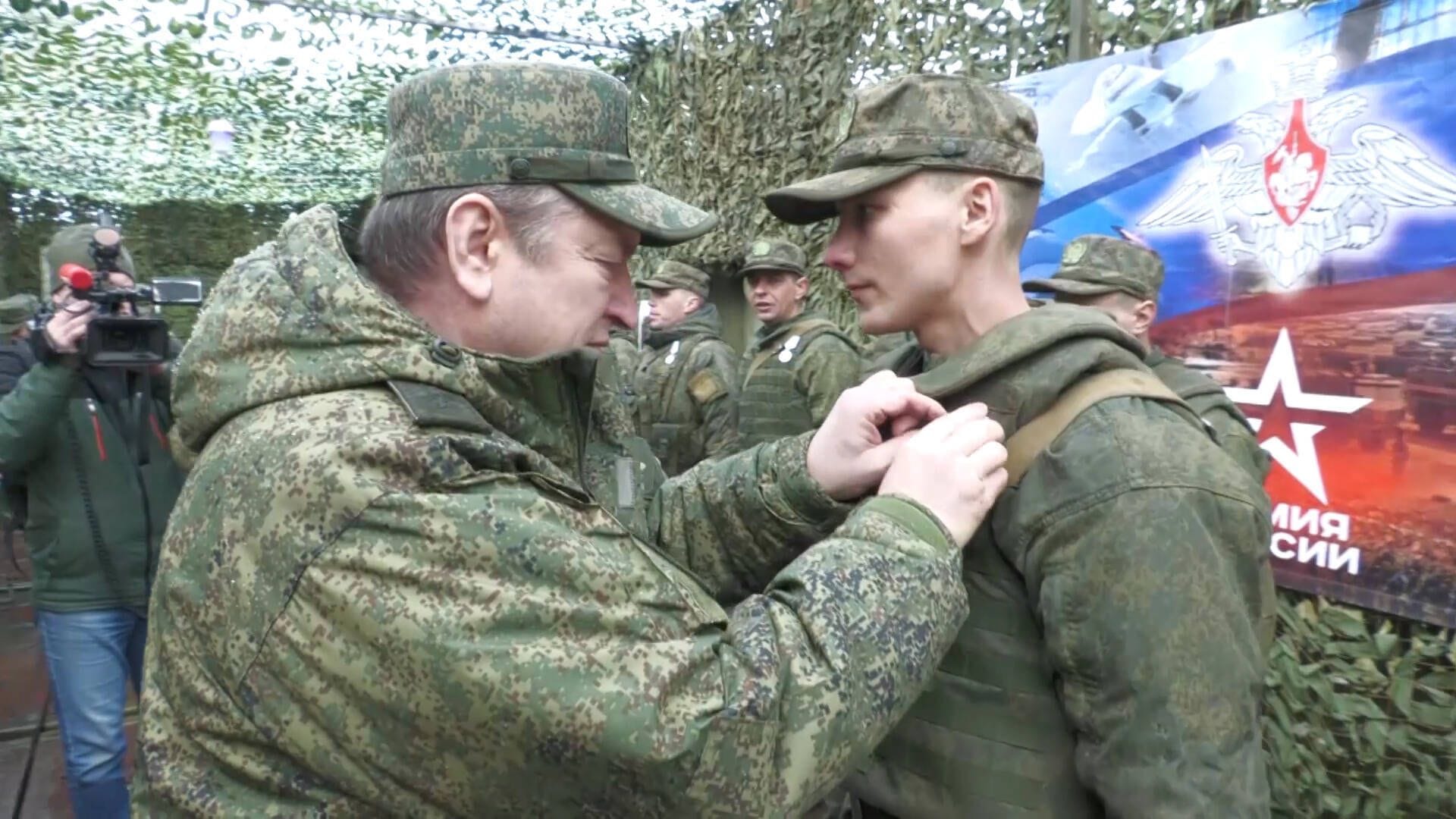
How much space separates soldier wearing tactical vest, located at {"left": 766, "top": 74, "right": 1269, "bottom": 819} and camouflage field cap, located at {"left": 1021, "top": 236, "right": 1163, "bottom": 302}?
1.88 m

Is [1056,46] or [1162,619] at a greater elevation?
[1056,46]

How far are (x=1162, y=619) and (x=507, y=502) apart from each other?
831 mm

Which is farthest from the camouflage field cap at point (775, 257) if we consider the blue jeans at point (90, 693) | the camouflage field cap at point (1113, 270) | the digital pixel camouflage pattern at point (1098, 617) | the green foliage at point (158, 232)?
the digital pixel camouflage pattern at point (1098, 617)

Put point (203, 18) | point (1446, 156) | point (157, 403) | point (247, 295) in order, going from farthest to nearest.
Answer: point (203, 18)
point (157, 403)
point (1446, 156)
point (247, 295)

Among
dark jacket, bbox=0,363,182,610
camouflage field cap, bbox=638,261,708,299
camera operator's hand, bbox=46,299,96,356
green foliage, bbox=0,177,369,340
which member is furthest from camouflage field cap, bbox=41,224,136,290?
green foliage, bbox=0,177,369,340

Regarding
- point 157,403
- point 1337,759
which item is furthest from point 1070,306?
point 157,403

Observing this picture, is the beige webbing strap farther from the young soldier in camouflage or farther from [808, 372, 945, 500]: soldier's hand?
the young soldier in camouflage

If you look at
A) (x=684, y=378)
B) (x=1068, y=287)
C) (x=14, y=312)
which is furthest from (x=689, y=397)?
(x=14, y=312)

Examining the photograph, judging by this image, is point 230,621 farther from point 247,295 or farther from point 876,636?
point 876,636

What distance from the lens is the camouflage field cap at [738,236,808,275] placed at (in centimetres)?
568

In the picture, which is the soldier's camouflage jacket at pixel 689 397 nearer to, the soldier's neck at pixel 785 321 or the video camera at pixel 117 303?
the soldier's neck at pixel 785 321

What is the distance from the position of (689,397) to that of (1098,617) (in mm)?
5011

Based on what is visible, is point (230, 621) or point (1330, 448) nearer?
point (230, 621)

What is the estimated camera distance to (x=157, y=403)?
309 cm
